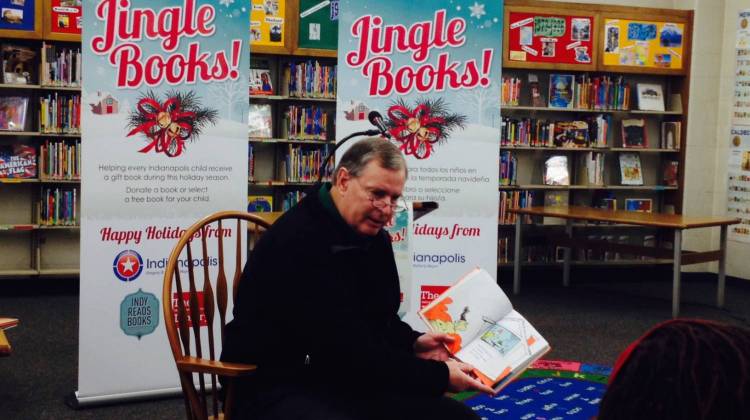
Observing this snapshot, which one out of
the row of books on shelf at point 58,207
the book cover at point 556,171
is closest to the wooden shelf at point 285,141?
the row of books on shelf at point 58,207

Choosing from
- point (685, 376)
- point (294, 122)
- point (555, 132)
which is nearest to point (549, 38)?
point (555, 132)

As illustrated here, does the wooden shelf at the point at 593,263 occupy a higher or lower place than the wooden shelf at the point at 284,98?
lower

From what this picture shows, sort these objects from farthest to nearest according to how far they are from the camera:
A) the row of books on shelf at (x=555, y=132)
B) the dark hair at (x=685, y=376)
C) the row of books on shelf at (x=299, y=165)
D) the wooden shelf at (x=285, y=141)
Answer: the row of books on shelf at (x=555, y=132), the row of books on shelf at (x=299, y=165), the wooden shelf at (x=285, y=141), the dark hair at (x=685, y=376)

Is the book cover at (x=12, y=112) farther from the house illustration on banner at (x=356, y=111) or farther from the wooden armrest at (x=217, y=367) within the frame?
the wooden armrest at (x=217, y=367)

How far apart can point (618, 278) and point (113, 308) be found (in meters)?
5.23

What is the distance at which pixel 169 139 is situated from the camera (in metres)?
3.45

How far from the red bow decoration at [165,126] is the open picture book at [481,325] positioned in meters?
1.81

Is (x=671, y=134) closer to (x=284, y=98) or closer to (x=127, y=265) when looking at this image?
(x=284, y=98)

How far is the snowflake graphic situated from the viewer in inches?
149

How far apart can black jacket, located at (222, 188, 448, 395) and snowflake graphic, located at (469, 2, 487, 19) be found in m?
2.13

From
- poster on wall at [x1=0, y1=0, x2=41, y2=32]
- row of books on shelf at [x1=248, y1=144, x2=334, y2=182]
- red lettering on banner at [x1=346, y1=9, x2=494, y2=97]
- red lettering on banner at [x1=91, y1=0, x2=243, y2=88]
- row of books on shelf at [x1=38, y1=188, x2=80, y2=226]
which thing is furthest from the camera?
row of books on shelf at [x1=248, y1=144, x2=334, y2=182]

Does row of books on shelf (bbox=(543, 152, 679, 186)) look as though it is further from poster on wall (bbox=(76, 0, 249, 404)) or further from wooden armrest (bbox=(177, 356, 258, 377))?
wooden armrest (bbox=(177, 356, 258, 377))

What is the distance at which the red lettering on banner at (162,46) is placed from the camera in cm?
332

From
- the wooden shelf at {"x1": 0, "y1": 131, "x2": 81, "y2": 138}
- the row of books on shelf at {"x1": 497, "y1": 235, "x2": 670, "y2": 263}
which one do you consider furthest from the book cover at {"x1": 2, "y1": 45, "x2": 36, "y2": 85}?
the row of books on shelf at {"x1": 497, "y1": 235, "x2": 670, "y2": 263}
